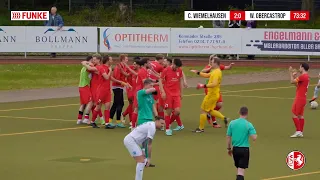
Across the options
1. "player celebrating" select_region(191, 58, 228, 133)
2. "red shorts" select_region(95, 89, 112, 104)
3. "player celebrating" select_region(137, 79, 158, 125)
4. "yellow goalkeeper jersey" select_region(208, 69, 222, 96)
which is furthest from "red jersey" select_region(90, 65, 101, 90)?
"player celebrating" select_region(137, 79, 158, 125)

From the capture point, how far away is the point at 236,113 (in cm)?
2652

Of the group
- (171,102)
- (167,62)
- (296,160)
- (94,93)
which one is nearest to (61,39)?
(94,93)

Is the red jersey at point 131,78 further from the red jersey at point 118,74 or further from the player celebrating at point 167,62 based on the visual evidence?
the player celebrating at point 167,62

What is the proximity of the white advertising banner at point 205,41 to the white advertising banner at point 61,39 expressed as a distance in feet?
13.6

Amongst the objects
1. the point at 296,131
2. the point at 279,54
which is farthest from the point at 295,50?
the point at 296,131

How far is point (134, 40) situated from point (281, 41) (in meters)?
7.21

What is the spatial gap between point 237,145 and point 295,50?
87.7 feet

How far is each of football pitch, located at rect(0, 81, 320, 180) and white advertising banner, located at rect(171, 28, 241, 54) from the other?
13030 mm

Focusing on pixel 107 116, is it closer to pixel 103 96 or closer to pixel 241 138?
pixel 103 96

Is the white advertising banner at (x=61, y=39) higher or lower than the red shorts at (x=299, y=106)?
higher

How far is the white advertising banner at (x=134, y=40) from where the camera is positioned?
42031 mm

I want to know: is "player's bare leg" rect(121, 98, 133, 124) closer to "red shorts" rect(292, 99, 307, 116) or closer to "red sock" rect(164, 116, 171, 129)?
"red sock" rect(164, 116, 171, 129)

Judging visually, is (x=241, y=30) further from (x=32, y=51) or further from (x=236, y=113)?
(x=236, y=113)

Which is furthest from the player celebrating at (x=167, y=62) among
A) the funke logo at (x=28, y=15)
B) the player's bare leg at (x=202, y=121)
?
the funke logo at (x=28, y=15)
